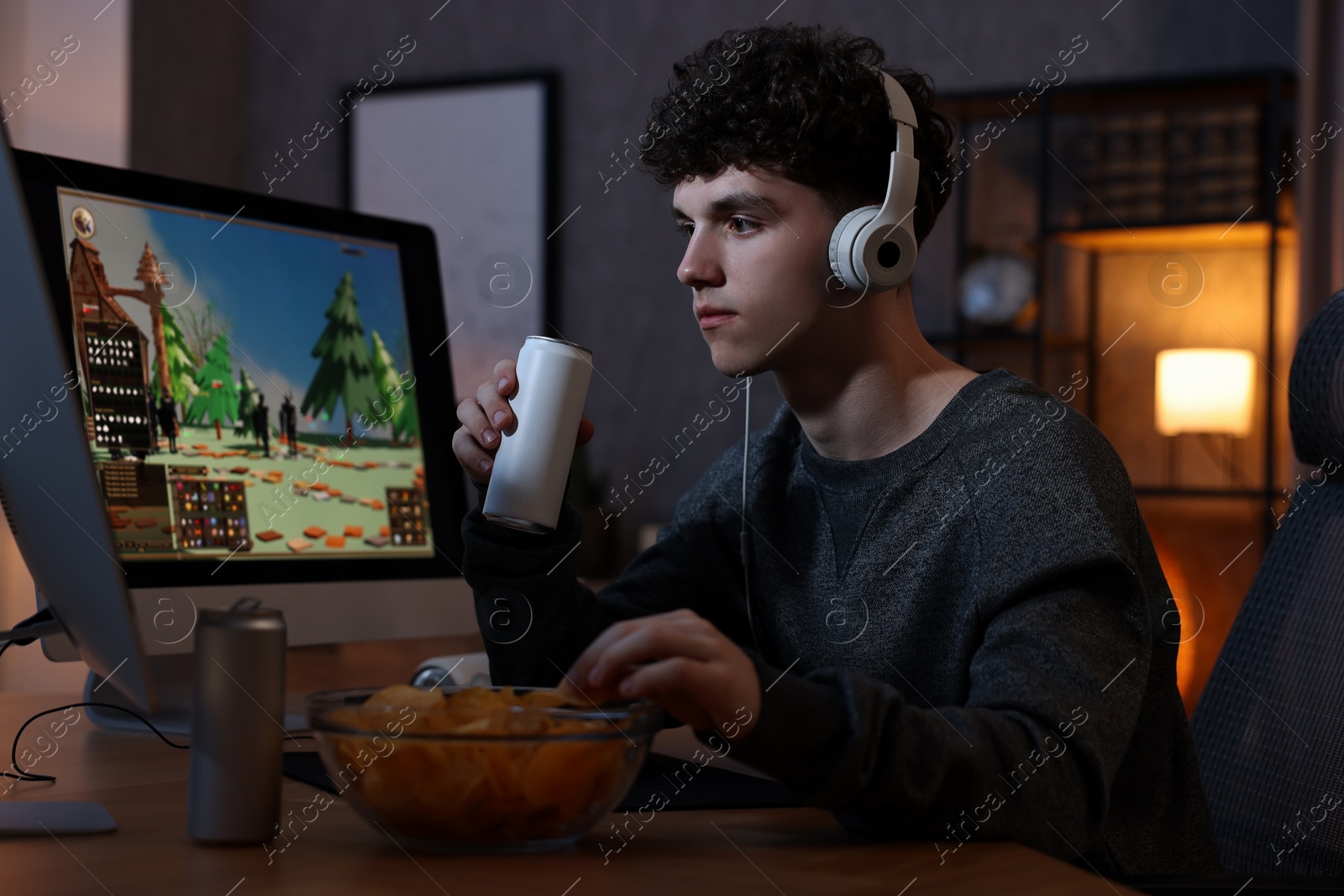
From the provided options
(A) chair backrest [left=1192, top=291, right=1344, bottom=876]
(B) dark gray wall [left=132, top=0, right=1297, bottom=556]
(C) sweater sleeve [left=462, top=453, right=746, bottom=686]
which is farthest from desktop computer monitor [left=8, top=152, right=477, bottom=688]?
(B) dark gray wall [left=132, top=0, right=1297, bottom=556]

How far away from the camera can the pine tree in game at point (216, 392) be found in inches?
44.9

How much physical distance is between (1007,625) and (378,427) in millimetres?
709

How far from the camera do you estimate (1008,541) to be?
2.98 feet

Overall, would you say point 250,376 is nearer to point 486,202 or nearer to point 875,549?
point 875,549

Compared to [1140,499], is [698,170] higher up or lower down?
higher up

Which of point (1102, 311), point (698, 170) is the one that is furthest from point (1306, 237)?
point (698, 170)

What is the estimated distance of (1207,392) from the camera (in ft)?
9.84

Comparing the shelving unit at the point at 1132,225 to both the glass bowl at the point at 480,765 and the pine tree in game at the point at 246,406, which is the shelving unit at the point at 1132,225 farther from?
the glass bowl at the point at 480,765

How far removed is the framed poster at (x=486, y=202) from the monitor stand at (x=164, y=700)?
255 cm

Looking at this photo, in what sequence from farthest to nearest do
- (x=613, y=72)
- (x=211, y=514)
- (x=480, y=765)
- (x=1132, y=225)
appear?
(x=613, y=72) < (x=1132, y=225) < (x=211, y=514) < (x=480, y=765)

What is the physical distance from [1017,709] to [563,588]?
43 centimetres

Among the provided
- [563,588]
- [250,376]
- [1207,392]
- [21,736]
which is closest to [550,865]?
[563,588]

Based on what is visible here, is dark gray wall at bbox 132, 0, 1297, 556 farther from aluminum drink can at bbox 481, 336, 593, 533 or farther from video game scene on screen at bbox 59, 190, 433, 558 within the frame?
aluminum drink can at bbox 481, 336, 593, 533

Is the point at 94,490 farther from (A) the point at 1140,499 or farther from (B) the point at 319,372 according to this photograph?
(A) the point at 1140,499
